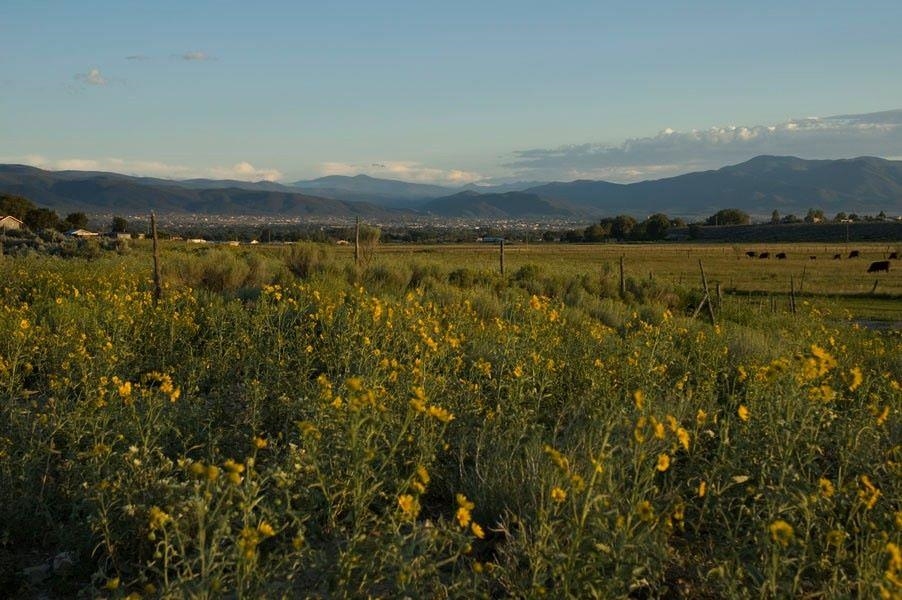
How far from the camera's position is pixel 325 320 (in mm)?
8406

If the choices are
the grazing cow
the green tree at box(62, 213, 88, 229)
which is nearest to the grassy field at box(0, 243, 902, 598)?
the grazing cow

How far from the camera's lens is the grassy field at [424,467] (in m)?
3.68

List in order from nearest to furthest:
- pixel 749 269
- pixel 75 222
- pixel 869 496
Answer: pixel 869 496
pixel 749 269
pixel 75 222

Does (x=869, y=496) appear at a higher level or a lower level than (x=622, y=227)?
higher

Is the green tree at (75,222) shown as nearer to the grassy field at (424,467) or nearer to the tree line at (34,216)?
the tree line at (34,216)

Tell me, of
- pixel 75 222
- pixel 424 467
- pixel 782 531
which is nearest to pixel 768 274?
pixel 424 467

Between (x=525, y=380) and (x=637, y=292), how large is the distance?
18110 mm

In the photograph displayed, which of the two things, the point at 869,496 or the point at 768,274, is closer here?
the point at 869,496

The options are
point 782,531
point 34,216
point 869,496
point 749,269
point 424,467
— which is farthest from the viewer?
point 34,216

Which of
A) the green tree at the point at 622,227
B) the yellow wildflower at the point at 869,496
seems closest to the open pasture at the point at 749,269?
the yellow wildflower at the point at 869,496

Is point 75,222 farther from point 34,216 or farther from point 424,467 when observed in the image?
point 424,467

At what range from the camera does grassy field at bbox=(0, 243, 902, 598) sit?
3684 mm

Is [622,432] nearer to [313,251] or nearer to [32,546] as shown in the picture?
[32,546]

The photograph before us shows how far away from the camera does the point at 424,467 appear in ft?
15.1
